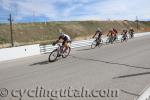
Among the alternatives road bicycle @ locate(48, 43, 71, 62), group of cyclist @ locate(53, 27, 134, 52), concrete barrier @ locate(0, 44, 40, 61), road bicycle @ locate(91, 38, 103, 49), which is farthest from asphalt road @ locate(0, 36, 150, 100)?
road bicycle @ locate(91, 38, 103, 49)

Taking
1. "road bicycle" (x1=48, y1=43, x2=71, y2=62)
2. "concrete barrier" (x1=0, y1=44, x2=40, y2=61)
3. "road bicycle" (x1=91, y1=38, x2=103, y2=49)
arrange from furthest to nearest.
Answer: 1. "road bicycle" (x1=91, y1=38, x2=103, y2=49)
2. "concrete barrier" (x1=0, y1=44, x2=40, y2=61)
3. "road bicycle" (x1=48, y1=43, x2=71, y2=62)

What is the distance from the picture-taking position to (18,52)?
1656 cm

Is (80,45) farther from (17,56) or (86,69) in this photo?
(86,69)

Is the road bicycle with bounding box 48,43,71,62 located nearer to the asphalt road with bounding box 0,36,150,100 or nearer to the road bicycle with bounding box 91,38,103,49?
the asphalt road with bounding box 0,36,150,100

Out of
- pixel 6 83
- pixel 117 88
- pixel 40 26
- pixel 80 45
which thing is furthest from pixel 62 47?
pixel 40 26

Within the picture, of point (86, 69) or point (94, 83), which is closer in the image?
point (94, 83)

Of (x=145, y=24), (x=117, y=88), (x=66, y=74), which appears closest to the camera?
(x=117, y=88)

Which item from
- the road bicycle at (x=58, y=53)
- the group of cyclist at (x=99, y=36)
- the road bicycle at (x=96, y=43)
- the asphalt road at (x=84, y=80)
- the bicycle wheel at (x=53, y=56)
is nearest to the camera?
the asphalt road at (x=84, y=80)

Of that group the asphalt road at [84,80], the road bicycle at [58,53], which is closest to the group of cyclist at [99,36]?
the road bicycle at [58,53]

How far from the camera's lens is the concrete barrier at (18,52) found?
15612 millimetres

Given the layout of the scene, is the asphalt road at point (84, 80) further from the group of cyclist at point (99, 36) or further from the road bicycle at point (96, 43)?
the road bicycle at point (96, 43)

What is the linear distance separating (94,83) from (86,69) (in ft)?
8.52

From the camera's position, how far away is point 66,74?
Result: 9625 mm

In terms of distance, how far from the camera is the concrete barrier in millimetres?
15612
